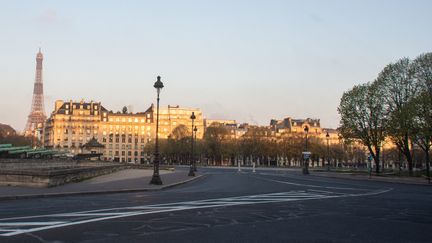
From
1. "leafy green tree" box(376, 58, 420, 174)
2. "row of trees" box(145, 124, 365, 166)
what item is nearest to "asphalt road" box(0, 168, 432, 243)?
"leafy green tree" box(376, 58, 420, 174)

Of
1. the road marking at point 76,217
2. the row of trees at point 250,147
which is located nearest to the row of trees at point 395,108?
the road marking at point 76,217

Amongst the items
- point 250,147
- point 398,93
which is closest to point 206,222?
point 398,93

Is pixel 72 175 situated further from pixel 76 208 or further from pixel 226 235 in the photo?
pixel 226 235

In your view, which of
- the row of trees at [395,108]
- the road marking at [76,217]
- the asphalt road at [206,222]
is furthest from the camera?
the row of trees at [395,108]

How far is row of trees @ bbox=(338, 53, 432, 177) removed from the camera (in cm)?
5391

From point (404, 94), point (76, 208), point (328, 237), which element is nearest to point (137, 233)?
point (328, 237)

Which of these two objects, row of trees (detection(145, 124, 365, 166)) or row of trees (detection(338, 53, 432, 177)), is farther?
row of trees (detection(145, 124, 365, 166))

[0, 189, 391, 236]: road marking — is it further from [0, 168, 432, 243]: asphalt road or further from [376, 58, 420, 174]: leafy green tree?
[376, 58, 420, 174]: leafy green tree

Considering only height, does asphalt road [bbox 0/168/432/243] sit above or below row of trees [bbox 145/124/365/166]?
below

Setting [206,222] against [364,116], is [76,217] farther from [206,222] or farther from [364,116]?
[364,116]

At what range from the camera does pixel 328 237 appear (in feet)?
36.6

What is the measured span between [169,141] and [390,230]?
147 metres

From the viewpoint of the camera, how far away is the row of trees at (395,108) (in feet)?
177

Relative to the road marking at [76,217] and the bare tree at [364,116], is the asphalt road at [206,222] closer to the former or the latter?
the road marking at [76,217]
